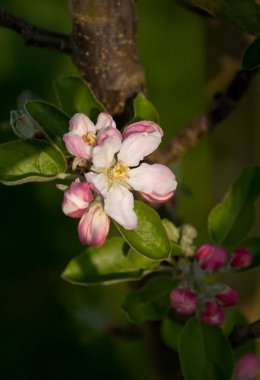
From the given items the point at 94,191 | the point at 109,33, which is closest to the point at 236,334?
the point at 94,191

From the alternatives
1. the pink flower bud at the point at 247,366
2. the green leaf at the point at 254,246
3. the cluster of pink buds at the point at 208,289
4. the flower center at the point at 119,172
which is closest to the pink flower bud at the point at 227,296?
the cluster of pink buds at the point at 208,289

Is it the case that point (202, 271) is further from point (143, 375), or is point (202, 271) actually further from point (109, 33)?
point (143, 375)

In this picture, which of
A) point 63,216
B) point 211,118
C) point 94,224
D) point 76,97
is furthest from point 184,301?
point 63,216

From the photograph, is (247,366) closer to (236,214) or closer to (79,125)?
(236,214)

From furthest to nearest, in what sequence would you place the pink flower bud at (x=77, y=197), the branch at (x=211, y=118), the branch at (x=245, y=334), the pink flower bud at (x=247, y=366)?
the pink flower bud at (x=247, y=366) < the branch at (x=211, y=118) < the branch at (x=245, y=334) < the pink flower bud at (x=77, y=197)

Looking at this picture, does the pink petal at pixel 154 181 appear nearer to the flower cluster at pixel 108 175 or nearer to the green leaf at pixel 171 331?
the flower cluster at pixel 108 175

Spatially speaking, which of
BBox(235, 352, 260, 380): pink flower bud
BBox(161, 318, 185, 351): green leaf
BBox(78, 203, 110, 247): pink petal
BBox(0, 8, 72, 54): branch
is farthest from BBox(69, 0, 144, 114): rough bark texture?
BBox(235, 352, 260, 380): pink flower bud
